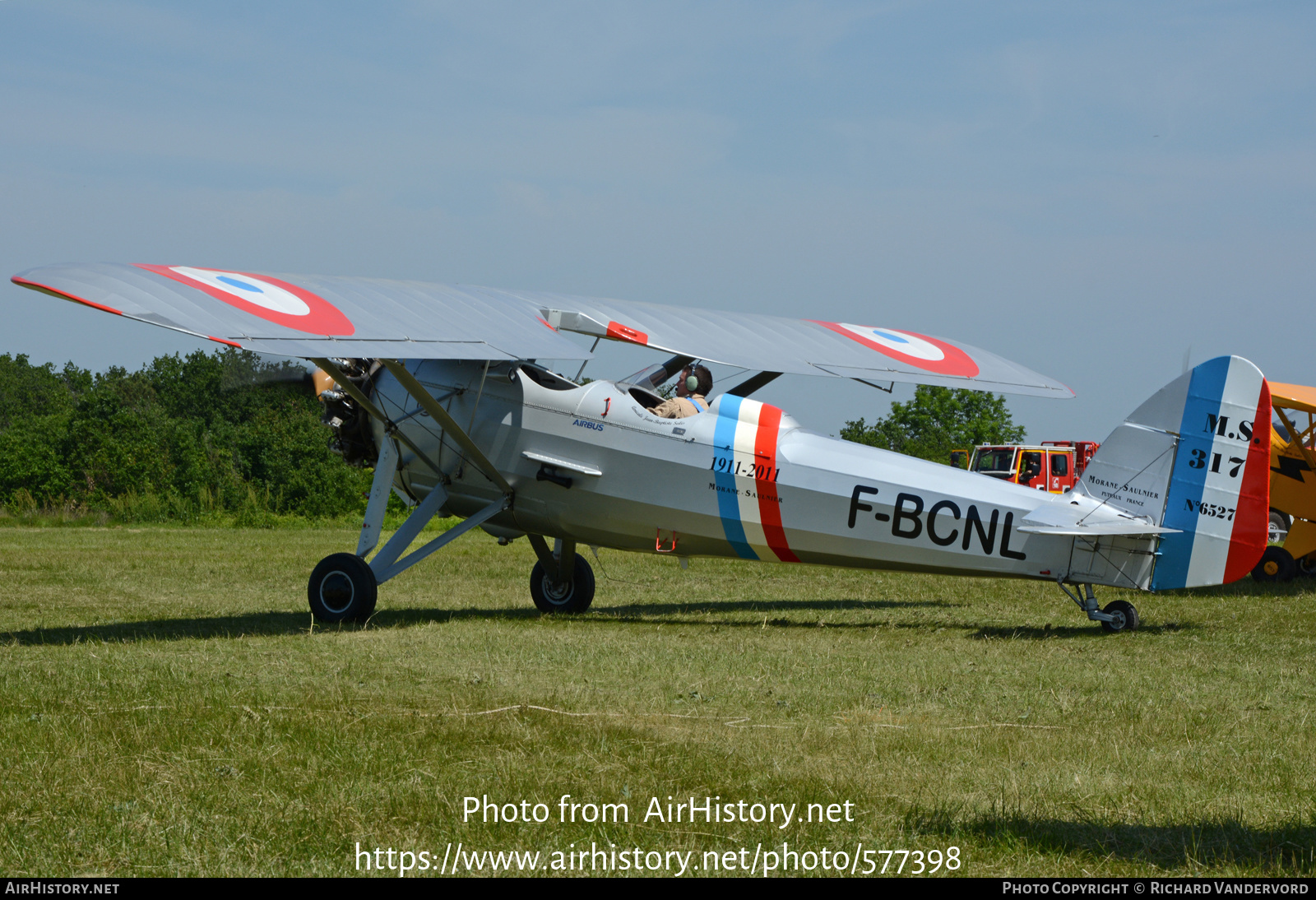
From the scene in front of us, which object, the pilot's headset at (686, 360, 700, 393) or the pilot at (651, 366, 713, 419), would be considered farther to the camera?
the pilot's headset at (686, 360, 700, 393)

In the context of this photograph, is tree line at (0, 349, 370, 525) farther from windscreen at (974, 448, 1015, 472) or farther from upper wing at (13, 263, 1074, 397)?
upper wing at (13, 263, 1074, 397)

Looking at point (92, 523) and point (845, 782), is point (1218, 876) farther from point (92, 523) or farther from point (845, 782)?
point (92, 523)

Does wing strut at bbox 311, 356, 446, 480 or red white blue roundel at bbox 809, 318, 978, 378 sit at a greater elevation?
red white blue roundel at bbox 809, 318, 978, 378

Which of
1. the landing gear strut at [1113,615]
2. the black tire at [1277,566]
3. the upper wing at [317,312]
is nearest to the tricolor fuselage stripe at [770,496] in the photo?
the upper wing at [317,312]

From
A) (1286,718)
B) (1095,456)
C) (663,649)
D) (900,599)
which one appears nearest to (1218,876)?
(1286,718)

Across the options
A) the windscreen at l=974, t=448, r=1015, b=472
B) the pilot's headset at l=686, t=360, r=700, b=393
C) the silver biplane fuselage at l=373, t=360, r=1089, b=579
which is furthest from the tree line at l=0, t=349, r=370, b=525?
the pilot's headset at l=686, t=360, r=700, b=393

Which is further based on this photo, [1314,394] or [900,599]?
[1314,394]

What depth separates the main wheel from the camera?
38.5 feet

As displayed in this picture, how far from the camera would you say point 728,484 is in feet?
33.0

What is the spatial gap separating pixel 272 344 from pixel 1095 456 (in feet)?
21.6

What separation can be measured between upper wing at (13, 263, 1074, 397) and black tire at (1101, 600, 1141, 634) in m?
2.37

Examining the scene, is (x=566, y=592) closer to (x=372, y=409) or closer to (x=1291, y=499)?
(x=372, y=409)

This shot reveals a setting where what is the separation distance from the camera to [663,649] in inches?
336

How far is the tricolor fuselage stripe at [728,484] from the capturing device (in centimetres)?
1004
